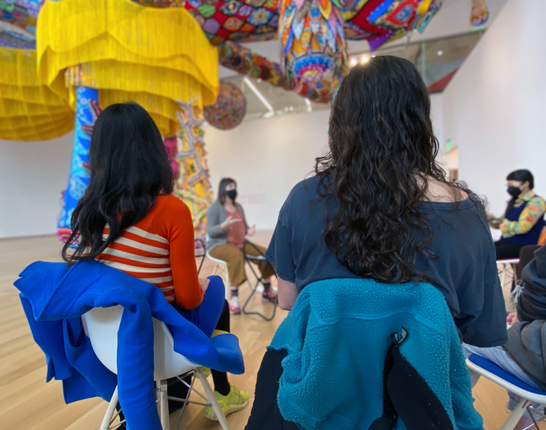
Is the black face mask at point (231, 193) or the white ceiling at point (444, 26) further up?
the white ceiling at point (444, 26)

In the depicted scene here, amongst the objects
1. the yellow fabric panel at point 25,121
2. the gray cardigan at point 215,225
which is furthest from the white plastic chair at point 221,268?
the yellow fabric panel at point 25,121

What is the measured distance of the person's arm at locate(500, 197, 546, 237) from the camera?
8.82ft

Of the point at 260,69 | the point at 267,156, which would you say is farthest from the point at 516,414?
the point at 267,156

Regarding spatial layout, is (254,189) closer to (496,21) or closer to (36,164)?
(36,164)

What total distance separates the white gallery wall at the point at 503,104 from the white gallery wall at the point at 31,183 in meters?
9.61

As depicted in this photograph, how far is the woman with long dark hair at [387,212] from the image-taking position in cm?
64

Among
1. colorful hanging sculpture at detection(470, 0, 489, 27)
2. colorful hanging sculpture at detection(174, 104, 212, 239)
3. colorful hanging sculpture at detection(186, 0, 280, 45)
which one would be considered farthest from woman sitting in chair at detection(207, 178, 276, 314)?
colorful hanging sculpture at detection(470, 0, 489, 27)

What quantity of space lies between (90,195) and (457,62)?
879 cm

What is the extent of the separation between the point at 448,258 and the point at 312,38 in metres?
2.56

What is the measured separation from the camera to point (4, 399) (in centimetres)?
148

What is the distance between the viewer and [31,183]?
27.1ft

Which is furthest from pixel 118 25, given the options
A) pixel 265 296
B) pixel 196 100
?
pixel 265 296

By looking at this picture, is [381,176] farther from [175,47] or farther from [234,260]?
[175,47]

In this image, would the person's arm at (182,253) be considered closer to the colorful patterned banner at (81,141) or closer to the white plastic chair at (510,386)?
the white plastic chair at (510,386)
